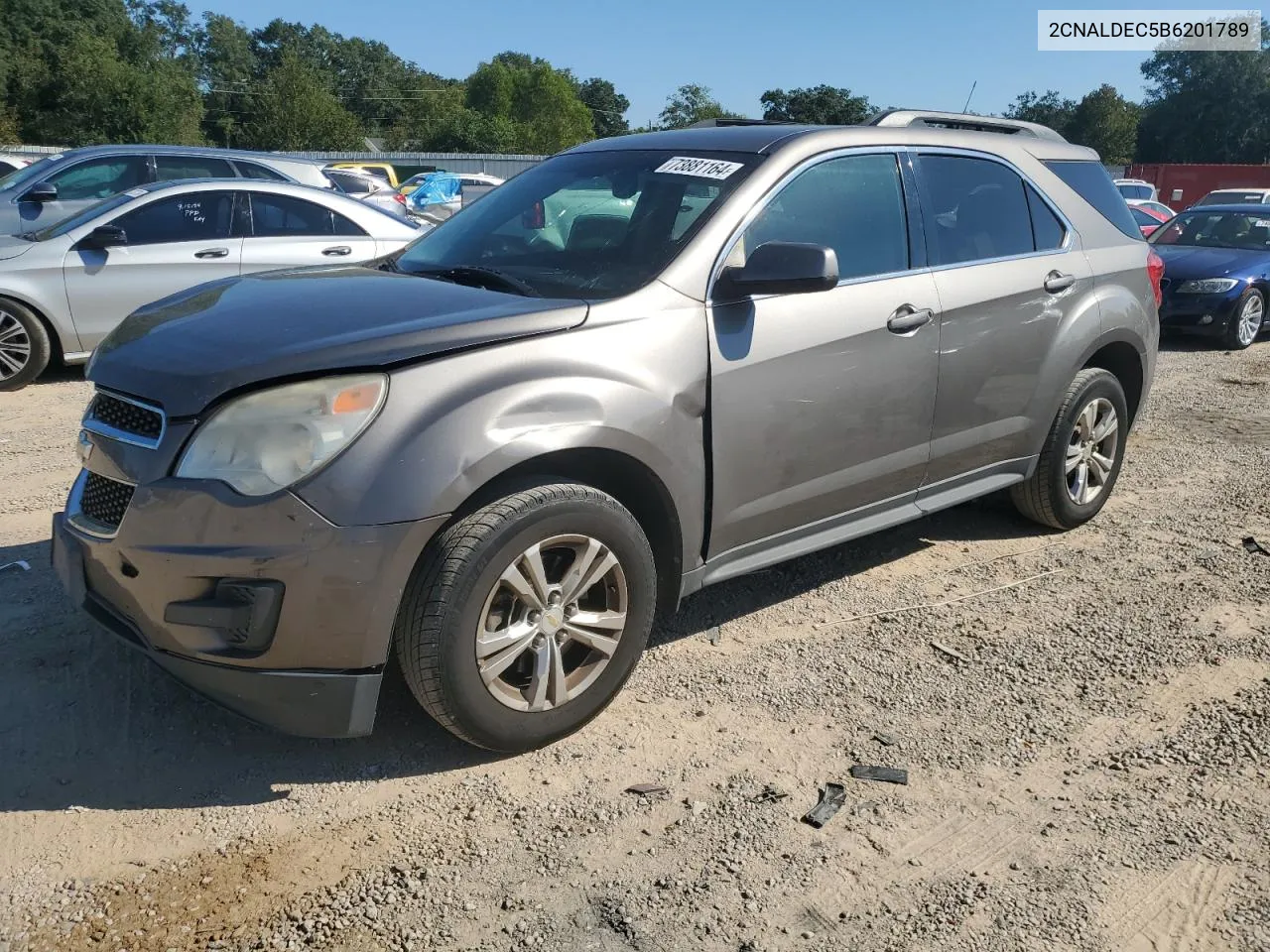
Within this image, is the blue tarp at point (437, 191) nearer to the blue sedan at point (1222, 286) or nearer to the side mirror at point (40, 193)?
the side mirror at point (40, 193)

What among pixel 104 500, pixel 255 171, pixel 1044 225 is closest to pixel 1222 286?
pixel 1044 225

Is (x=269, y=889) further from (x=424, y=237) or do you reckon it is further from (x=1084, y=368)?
(x=1084, y=368)

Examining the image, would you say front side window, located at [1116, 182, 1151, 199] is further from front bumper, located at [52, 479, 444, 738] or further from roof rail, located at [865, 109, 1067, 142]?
front bumper, located at [52, 479, 444, 738]

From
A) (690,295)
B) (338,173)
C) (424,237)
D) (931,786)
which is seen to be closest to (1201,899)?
(931,786)

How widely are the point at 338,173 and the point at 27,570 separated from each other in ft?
29.6

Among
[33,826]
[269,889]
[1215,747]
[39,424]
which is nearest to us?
[269,889]

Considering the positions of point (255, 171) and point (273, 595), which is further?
point (255, 171)

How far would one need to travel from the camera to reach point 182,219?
8.27 m

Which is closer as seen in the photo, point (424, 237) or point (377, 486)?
point (377, 486)

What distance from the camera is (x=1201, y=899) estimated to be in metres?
2.56

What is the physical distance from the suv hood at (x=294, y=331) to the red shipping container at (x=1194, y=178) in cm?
3821

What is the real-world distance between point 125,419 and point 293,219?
6.20 metres

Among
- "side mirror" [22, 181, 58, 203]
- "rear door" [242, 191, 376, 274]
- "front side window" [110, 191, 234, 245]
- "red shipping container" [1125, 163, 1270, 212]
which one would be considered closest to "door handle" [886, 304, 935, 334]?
"rear door" [242, 191, 376, 274]

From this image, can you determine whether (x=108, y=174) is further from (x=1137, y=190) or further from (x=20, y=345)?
(x=1137, y=190)
